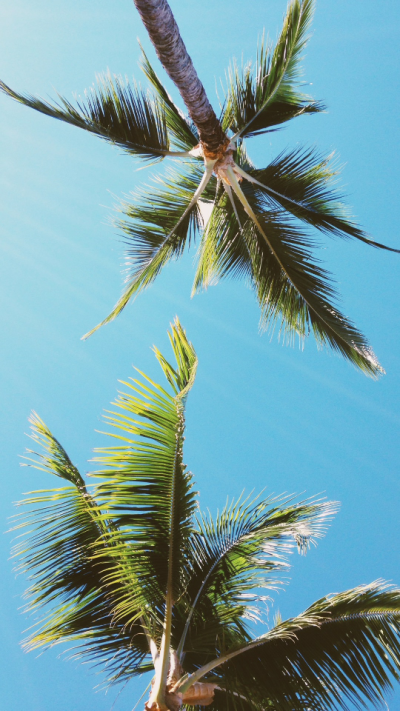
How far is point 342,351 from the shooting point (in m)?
7.82

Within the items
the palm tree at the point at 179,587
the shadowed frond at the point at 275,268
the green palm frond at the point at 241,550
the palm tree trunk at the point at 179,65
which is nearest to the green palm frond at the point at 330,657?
the palm tree at the point at 179,587

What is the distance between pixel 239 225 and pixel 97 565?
503 cm

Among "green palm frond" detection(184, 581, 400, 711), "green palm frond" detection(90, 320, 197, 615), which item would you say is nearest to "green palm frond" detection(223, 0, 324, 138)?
"green palm frond" detection(90, 320, 197, 615)

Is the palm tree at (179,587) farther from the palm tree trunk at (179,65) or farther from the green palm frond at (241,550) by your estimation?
the palm tree trunk at (179,65)

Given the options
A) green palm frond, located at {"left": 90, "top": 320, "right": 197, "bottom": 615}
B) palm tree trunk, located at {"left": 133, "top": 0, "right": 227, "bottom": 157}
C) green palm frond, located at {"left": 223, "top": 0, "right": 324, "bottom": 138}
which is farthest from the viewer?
green palm frond, located at {"left": 223, "top": 0, "right": 324, "bottom": 138}

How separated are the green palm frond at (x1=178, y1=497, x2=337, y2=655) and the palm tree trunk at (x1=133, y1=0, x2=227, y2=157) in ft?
13.8

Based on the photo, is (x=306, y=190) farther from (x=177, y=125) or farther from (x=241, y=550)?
(x=241, y=550)

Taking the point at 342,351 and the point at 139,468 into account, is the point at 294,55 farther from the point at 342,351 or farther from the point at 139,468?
the point at 139,468

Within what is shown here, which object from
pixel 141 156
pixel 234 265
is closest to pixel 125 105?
pixel 141 156

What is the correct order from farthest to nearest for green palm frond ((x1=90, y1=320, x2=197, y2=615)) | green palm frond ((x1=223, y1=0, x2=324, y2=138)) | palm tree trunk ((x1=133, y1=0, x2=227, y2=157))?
green palm frond ((x1=223, y1=0, x2=324, y2=138)), palm tree trunk ((x1=133, y1=0, x2=227, y2=157)), green palm frond ((x1=90, y1=320, x2=197, y2=615))

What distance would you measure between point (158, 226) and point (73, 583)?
4787 millimetres

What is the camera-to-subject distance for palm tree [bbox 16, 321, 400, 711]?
4766 millimetres

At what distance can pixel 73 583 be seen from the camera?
5543 millimetres

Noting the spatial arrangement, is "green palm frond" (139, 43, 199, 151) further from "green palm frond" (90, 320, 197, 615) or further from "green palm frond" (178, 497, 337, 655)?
"green palm frond" (178, 497, 337, 655)
